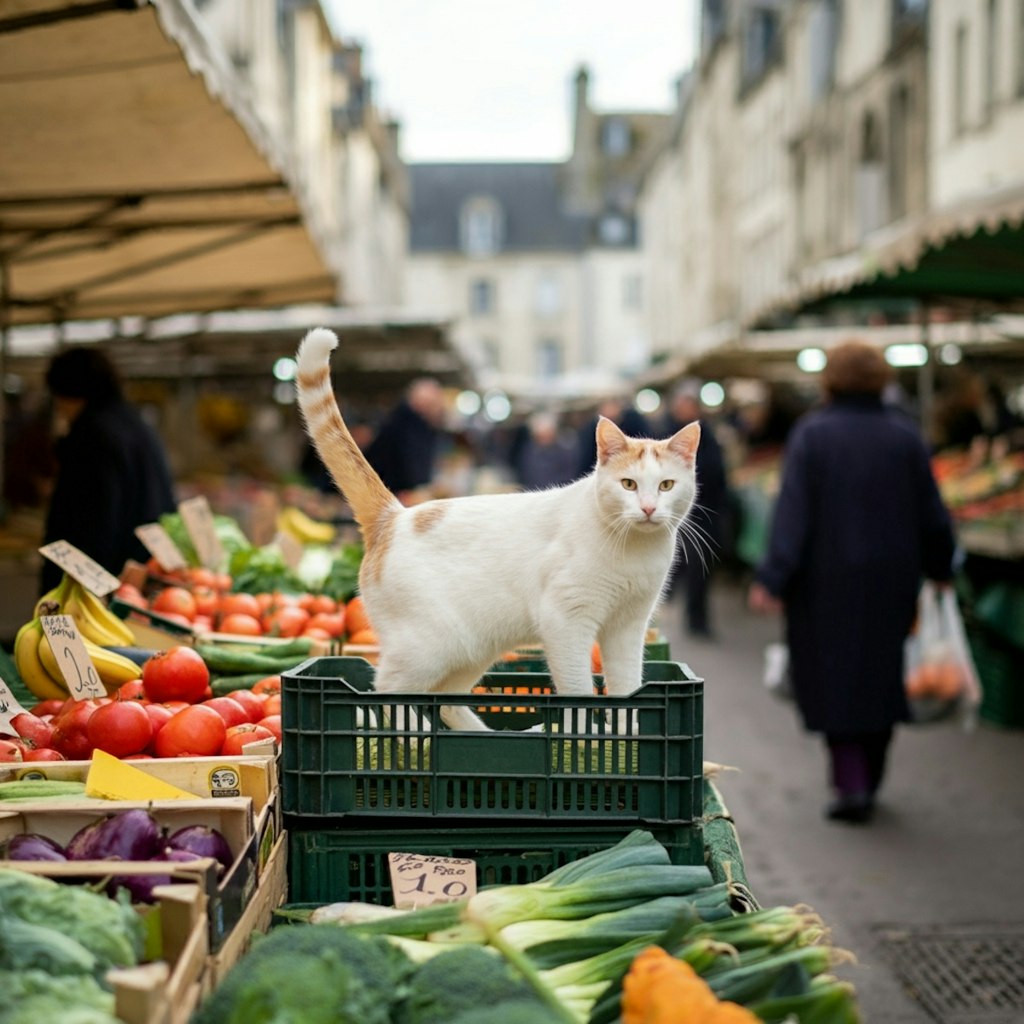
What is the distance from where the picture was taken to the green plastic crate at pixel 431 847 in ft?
8.52

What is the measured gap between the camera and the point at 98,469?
5.57 metres

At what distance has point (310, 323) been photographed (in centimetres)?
1247

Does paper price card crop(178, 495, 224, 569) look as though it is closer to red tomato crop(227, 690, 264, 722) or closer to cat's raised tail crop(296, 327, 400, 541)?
red tomato crop(227, 690, 264, 722)

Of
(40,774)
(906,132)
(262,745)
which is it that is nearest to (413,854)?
(262,745)

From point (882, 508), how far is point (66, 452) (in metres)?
3.64

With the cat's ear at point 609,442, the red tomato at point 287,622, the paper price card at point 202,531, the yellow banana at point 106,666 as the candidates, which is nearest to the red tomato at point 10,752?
the yellow banana at point 106,666

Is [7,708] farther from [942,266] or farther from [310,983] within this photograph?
[942,266]

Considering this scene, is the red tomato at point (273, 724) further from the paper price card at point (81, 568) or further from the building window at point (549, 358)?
the building window at point (549, 358)

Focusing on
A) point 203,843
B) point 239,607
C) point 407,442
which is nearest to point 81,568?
point 239,607

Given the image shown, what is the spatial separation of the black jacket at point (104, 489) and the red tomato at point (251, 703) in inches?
96.0

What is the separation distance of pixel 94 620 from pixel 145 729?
121 centimetres

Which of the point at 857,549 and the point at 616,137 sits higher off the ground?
the point at 616,137

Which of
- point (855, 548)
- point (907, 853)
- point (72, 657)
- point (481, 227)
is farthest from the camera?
point (481, 227)

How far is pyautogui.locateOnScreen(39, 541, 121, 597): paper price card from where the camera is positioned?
3.93m
